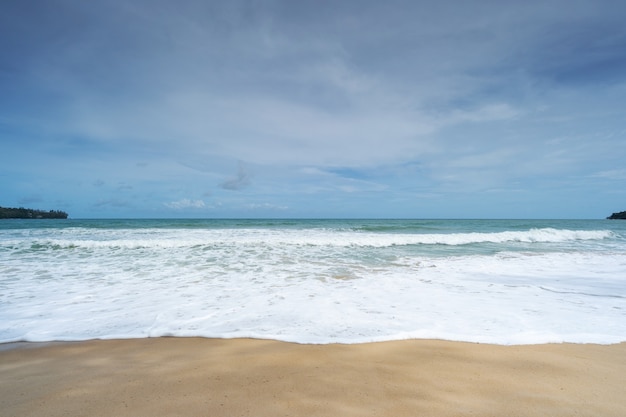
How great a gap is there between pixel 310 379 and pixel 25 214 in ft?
250

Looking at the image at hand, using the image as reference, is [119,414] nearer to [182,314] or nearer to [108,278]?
[182,314]

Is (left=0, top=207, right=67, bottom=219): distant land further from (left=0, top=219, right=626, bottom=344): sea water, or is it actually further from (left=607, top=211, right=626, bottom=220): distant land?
(left=607, top=211, right=626, bottom=220): distant land

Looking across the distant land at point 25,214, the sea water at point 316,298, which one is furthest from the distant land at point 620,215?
the distant land at point 25,214

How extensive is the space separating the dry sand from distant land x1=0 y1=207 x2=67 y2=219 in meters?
69.0

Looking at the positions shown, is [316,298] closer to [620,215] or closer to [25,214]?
[25,214]

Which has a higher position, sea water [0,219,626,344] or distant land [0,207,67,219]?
distant land [0,207,67,219]

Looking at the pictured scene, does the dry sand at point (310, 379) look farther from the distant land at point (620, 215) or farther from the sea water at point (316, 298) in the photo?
the distant land at point (620, 215)

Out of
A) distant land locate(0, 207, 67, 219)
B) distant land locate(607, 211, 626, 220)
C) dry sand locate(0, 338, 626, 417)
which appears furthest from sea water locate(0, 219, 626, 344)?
distant land locate(607, 211, 626, 220)

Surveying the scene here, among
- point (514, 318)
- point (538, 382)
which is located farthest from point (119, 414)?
point (514, 318)

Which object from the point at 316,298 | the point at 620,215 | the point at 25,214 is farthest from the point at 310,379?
the point at 620,215

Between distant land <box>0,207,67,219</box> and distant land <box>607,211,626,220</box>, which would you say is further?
distant land <box>607,211,626,220</box>

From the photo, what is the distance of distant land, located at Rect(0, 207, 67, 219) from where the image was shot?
179ft

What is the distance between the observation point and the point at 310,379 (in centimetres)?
275

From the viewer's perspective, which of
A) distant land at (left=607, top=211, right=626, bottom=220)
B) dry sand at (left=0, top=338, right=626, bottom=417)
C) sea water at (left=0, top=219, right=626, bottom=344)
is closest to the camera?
dry sand at (left=0, top=338, right=626, bottom=417)
